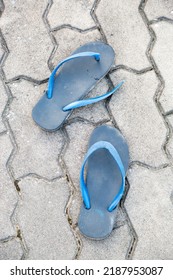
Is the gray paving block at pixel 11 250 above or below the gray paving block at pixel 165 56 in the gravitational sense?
below

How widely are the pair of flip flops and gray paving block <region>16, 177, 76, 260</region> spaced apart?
0.30 ft

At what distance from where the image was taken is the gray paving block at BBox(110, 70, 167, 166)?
8.36 feet

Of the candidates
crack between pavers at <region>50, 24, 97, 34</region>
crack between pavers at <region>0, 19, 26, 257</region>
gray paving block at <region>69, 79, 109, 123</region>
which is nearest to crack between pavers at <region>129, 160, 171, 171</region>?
gray paving block at <region>69, 79, 109, 123</region>

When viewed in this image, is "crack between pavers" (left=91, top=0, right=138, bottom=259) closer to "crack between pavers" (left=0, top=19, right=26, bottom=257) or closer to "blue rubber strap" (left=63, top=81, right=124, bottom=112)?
"blue rubber strap" (left=63, top=81, right=124, bottom=112)

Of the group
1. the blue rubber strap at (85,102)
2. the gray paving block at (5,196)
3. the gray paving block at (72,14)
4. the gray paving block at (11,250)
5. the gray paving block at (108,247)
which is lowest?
the gray paving block at (11,250)

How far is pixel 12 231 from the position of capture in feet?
8.16

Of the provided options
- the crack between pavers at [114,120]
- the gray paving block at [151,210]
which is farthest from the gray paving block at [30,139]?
the gray paving block at [151,210]

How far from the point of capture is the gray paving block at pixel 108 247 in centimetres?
246

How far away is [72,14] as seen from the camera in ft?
9.02

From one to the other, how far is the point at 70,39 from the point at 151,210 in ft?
2.94

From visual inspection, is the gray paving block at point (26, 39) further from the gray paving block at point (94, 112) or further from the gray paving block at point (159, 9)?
the gray paving block at point (159, 9)

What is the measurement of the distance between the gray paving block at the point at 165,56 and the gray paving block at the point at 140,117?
0.16 feet
